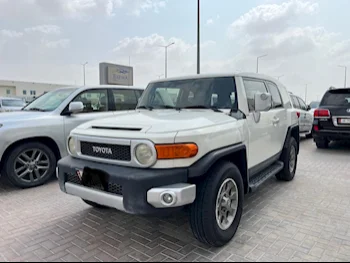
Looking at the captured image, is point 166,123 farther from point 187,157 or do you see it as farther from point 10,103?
point 10,103

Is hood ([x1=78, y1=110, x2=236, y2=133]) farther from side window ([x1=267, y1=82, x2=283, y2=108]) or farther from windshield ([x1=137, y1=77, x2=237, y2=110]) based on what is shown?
side window ([x1=267, y1=82, x2=283, y2=108])

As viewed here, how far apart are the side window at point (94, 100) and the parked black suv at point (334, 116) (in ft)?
19.8

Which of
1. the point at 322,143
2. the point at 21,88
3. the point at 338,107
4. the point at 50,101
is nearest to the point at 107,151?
the point at 50,101

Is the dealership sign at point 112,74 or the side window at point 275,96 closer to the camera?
the side window at point 275,96

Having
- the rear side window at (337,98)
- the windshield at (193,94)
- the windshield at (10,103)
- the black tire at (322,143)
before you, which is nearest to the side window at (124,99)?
the windshield at (193,94)

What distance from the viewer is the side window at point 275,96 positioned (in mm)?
4583

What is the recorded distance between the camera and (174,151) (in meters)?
2.51

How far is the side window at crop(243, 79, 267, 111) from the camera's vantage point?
143 inches

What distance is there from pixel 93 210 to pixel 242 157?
7.08ft

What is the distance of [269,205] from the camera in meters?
4.03

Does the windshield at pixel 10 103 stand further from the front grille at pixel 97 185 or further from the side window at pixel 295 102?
the front grille at pixel 97 185

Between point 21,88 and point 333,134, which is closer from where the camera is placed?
point 333,134

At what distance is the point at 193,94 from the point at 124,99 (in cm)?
287

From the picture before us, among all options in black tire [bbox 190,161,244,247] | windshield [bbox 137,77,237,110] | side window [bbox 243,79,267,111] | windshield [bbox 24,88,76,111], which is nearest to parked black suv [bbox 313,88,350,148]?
side window [bbox 243,79,267,111]
